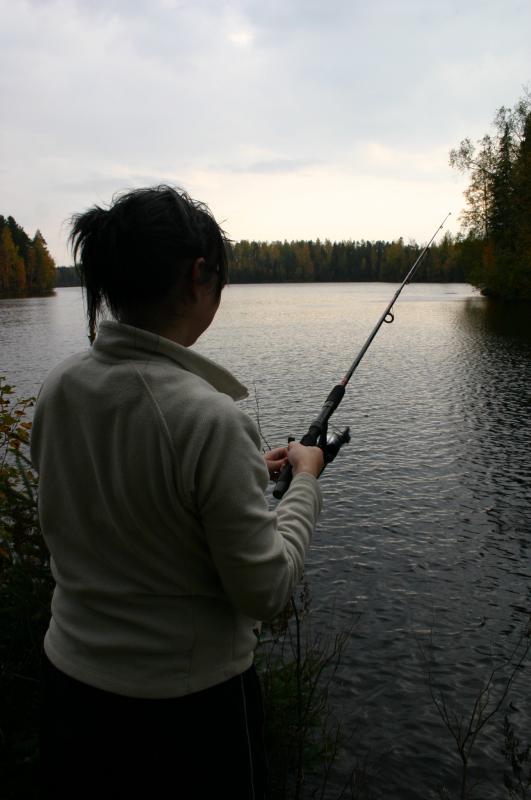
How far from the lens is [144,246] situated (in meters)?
1.61

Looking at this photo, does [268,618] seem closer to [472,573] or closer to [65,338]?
[472,573]

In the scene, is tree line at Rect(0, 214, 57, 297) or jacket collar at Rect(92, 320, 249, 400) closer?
jacket collar at Rect(92, 320, 249, 400)

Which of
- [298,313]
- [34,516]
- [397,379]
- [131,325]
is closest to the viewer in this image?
[131,325]

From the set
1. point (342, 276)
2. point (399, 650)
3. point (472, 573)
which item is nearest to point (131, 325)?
point (399, 650)

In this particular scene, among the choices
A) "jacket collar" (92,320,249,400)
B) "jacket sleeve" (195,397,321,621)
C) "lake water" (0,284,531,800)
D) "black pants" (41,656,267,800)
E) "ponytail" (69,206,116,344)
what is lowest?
"lake water" (0,284,531,800)

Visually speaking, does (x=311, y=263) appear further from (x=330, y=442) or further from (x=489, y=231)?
(x=330, y=442)

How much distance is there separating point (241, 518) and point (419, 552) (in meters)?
7.51

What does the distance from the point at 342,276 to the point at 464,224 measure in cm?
12937

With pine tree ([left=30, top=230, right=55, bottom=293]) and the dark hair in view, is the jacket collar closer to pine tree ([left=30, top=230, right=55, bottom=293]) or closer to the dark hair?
the dark hair

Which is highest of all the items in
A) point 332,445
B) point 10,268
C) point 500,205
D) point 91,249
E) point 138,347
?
point 500,205

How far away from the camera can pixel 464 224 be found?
189 ft

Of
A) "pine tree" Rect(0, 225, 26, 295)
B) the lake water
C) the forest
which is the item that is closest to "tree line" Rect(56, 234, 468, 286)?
the forest

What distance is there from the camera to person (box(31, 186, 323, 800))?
1.51 meters

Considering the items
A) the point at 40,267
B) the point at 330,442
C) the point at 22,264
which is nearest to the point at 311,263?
the point at 40,267
